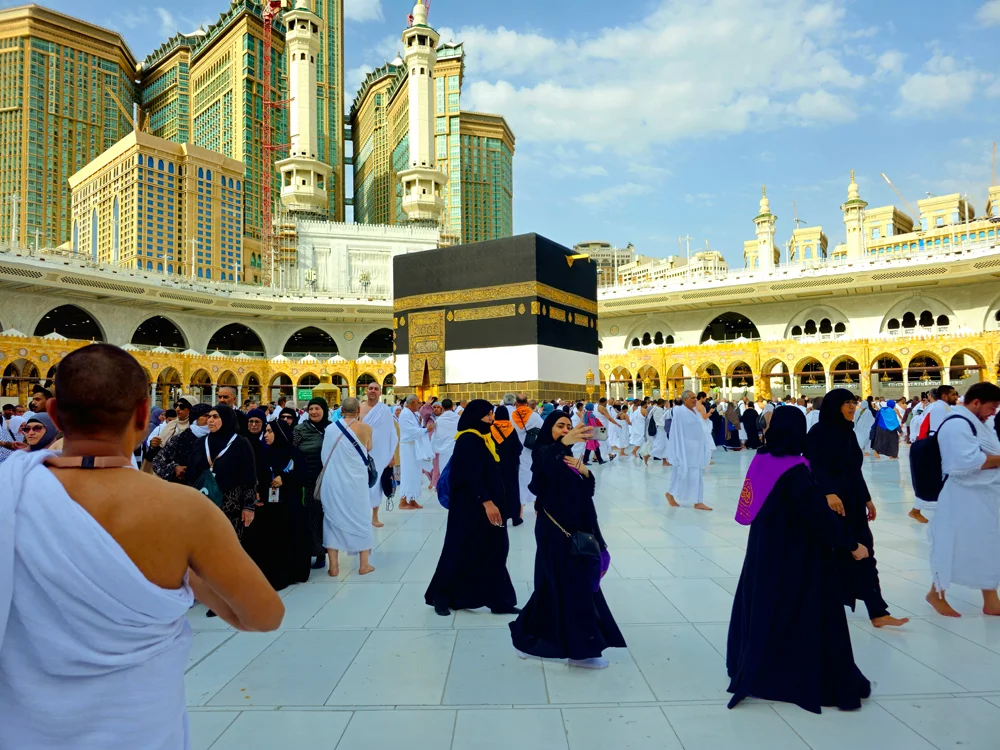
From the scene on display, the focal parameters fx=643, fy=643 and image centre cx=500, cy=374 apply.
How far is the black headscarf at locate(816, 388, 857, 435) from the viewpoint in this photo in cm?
284

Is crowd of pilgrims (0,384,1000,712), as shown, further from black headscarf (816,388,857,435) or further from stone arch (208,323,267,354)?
stone arch (208,323,267,354)

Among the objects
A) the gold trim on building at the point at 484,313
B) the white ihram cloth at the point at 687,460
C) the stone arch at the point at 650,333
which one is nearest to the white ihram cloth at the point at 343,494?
the white ihram cloth at the point at 687,460

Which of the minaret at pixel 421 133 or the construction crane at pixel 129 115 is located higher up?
the construction crane at pixel 129 115

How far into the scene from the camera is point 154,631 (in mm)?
916

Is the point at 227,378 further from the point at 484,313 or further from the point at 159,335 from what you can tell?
the point at 484,313

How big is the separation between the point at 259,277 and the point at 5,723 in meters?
56.9

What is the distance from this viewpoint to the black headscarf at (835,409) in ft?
9.31

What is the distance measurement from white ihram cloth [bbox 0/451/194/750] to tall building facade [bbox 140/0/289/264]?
57.7m

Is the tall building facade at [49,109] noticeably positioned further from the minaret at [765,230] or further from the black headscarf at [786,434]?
the black headscarf at [786,434]

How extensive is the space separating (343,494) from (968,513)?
333 centimetres

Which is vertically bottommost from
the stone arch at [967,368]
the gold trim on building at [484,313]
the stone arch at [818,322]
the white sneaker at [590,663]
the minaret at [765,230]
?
the white sneaker at [590,663]

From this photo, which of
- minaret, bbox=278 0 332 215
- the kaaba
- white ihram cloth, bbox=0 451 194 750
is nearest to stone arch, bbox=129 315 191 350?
minaret, bbox=278 0 332 215

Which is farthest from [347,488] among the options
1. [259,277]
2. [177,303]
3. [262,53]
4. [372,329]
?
[262,53]

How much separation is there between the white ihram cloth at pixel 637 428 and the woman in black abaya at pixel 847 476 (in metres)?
8.71
